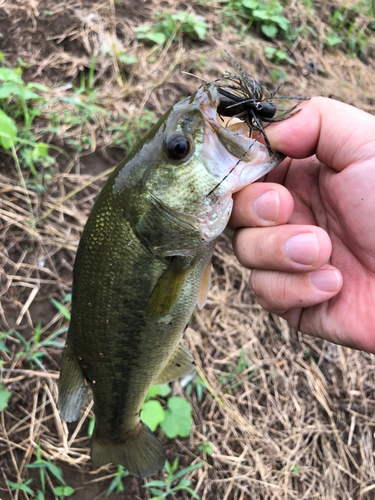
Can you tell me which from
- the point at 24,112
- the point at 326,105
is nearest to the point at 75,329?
the point at 326,105

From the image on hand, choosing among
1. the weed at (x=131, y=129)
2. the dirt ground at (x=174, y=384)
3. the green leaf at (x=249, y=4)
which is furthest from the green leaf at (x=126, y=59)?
the green leaf at (x=249, y=4)

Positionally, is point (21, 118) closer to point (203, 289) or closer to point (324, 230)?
point (203, 289)

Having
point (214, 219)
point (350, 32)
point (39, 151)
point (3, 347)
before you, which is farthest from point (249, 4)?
point (3, 347)

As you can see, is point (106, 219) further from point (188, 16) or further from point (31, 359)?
point (188, 16)

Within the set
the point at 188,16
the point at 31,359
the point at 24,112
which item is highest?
the point at 188,16

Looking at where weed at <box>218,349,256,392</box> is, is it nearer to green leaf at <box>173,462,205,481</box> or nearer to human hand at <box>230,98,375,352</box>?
green leaf at <box>173,462,205,481</box>

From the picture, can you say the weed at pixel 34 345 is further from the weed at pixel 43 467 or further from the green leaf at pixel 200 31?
the green leaf at pixel 200 31
